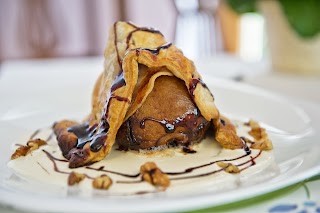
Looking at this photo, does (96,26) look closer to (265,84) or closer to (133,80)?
(265,84)

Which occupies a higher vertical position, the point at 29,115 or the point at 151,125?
the point at 151,125

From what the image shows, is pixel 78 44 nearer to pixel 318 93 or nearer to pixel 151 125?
pixel 318 93

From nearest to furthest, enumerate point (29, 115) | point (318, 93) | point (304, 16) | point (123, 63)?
point (123, 63) < point (29, 115) < point (318, 93) < point (304, 16)

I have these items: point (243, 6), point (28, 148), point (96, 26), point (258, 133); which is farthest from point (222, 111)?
point (96, 26)

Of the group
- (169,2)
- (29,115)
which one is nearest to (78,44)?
(169,2)

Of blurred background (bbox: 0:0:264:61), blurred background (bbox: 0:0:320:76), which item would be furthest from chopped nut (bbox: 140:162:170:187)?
blurred background (bbox: 0:0:264:61)

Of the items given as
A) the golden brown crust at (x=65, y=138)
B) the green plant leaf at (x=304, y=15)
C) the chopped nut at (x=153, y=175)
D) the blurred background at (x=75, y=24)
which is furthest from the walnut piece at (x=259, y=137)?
the blurred background at (x=75, y=24)

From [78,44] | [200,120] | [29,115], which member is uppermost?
[200,120]

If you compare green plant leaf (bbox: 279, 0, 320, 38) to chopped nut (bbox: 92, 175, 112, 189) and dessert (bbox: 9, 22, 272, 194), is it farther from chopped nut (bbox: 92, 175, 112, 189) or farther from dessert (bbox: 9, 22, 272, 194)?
chopped nut (bbox: 92, 175, 112, 189)
